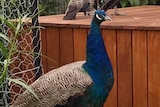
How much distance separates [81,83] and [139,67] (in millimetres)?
697

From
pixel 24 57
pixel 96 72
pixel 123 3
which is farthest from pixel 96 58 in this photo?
pixel 123 3

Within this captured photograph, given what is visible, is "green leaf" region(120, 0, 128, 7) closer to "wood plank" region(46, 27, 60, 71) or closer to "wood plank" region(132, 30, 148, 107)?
"wood plank" region(46, 27, 60, 71)

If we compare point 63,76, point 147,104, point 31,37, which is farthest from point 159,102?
point 31,37

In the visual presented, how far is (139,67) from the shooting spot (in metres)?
3.56

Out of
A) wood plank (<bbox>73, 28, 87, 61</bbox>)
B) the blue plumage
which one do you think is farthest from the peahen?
wood plank (<bbox>73, 28, 87, 61</bbox>)

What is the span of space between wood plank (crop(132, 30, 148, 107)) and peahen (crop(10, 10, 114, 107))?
Result: 1.47 feet

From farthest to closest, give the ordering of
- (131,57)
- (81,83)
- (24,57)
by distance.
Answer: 1. (24,57)
2. (131,57)
3. (81,83)

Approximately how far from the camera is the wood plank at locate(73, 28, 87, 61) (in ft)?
12.9

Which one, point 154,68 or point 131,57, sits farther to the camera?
point 131,57

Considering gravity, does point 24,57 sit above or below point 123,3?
below

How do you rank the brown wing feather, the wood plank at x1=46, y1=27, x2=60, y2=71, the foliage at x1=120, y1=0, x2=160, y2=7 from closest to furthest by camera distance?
the brown wing feather, the wood plank at x1=46, y1=27, x2=60, y2=71, the foliage at x1=120, y1=0, x2=160, y2=7

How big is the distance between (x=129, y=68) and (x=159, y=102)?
0.35 metres

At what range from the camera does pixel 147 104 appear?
3.57m

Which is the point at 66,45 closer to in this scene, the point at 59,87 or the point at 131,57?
the point at 131,57
